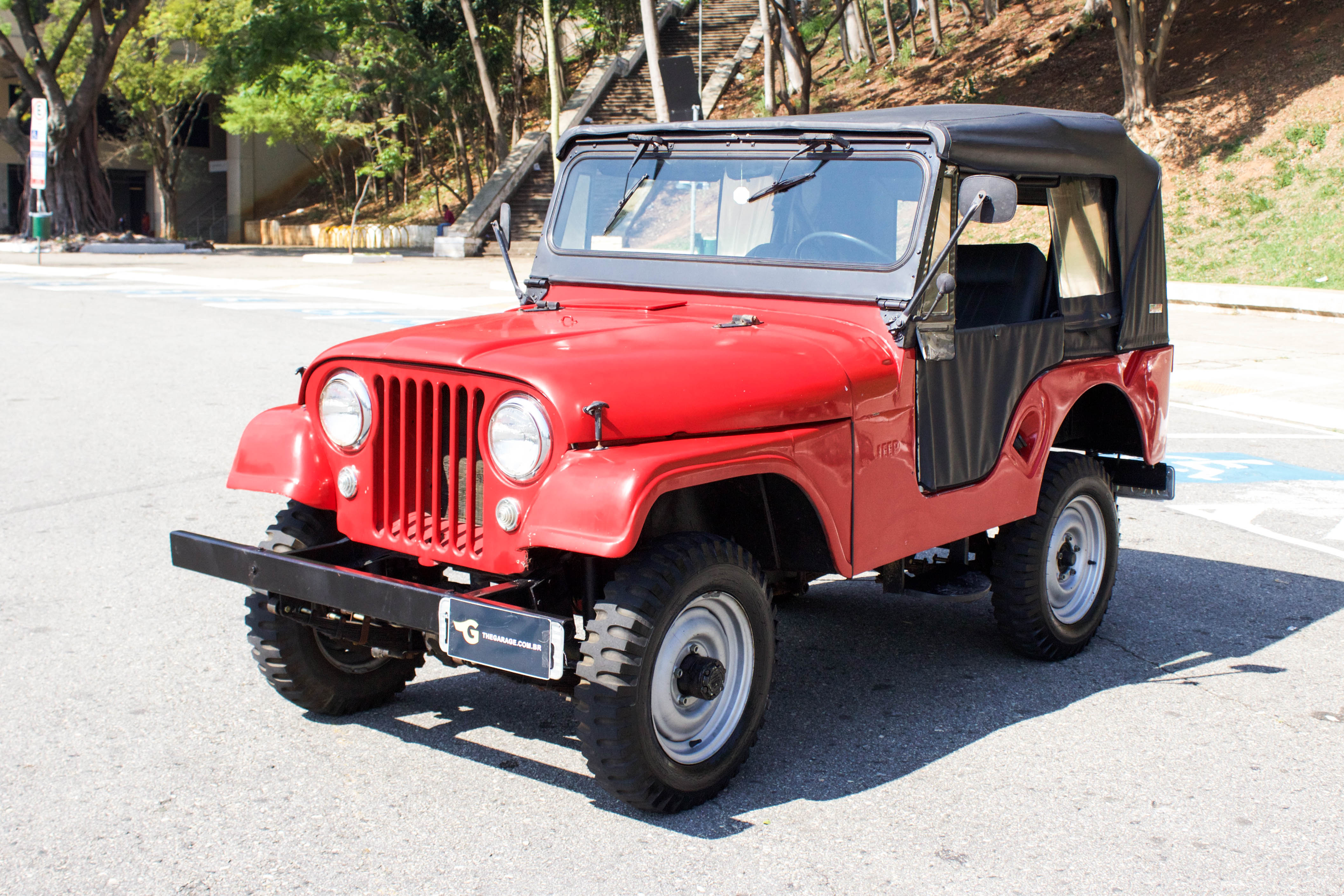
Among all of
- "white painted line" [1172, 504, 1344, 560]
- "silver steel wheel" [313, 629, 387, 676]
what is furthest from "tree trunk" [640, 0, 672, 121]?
"silver steel wheel" [313, 629, 387, 676]

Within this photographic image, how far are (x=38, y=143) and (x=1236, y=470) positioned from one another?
2717 cm

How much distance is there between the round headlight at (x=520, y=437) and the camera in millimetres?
3455

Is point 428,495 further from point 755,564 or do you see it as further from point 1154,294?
point 1154,294

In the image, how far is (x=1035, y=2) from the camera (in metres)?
37.0

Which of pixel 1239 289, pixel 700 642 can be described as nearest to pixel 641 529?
pixel 700 642

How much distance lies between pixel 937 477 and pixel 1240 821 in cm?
141

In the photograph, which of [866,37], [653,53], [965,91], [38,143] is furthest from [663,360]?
[866,37]

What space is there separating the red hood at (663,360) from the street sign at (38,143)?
89.4ft

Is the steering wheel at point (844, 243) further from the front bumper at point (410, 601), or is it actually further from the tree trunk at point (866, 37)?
the tree trunk at point (866, 37)

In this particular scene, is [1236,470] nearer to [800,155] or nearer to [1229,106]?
[800,155]

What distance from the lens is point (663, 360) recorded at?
12.2ft

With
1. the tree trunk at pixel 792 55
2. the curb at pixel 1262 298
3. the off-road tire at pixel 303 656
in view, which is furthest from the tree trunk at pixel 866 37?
the off-road tire at pixel 303 656

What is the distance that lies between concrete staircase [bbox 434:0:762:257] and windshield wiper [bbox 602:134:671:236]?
27.1 m

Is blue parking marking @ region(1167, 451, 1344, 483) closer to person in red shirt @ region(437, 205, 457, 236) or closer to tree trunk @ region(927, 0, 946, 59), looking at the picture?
tree trunk @ region(927, 0, 946, 59)
